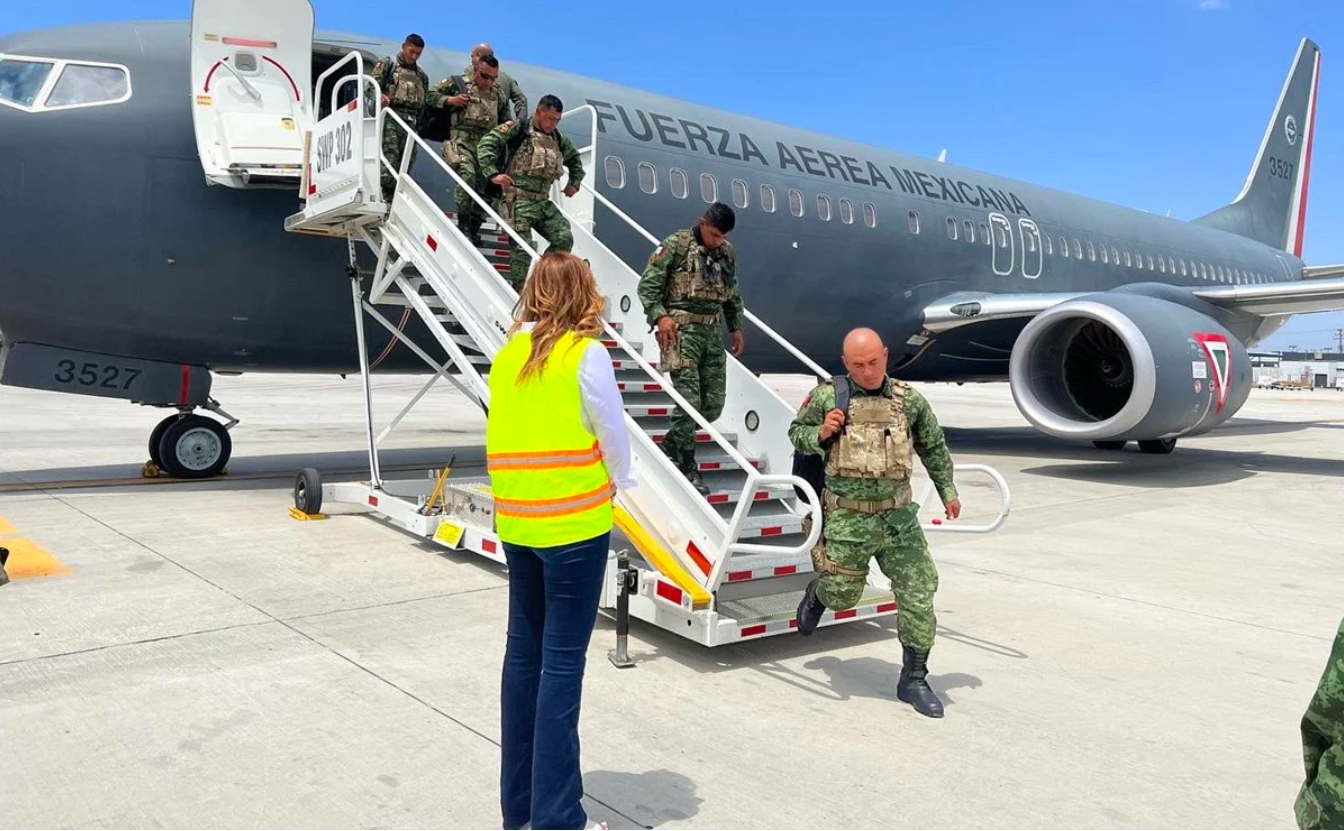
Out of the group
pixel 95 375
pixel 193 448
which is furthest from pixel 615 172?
pixel 95 375

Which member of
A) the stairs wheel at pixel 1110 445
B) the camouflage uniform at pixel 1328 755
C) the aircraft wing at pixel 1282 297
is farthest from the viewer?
the stairs wheel at pixel 1110 445

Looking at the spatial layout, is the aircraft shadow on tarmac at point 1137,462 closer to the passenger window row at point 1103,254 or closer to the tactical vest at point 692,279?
the passenger window row at point 1103,254

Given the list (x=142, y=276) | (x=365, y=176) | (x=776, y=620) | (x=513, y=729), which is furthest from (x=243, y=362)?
(x=513, y=729)

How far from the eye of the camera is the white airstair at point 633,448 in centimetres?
425

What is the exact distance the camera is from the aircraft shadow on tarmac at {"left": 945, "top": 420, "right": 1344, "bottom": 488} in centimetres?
1120

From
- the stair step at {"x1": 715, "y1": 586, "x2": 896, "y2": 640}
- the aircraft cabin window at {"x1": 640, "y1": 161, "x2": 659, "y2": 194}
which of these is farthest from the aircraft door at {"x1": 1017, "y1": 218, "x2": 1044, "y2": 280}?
the stair step at {"x1": 715, "y1": 586, "x2": 896, "y2": 640}

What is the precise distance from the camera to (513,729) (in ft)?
8.52

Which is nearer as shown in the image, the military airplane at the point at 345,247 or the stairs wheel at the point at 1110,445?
the military airplane at the point at 345,247

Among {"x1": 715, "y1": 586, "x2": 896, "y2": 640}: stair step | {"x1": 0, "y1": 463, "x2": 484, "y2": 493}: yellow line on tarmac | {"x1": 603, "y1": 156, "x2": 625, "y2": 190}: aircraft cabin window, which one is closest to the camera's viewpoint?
{"x1": 715, "y1": 586, "x2": 896, "y2": 640}: stair step

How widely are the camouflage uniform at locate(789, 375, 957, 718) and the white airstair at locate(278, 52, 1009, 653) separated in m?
0.17

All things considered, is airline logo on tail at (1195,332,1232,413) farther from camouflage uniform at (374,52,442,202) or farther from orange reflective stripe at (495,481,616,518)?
orange reflective stripe at (495,481,616,518)

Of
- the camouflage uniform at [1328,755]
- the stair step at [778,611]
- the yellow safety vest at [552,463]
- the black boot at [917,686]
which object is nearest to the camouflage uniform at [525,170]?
the stair step at [778,611]

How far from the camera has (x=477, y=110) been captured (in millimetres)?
6738

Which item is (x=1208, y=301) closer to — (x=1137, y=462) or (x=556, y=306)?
(x=1137, y=462)
